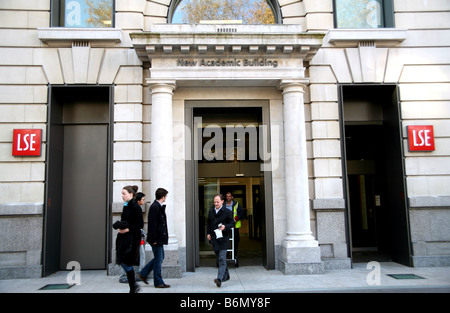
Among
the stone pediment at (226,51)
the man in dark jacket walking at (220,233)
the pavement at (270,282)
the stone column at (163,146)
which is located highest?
the stone pediment at (226,51)

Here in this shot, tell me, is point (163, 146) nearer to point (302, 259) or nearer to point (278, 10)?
point (302, 259)

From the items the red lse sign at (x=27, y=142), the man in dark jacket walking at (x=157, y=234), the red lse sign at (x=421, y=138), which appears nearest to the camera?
the man in dark jacket walking at (x=157, y=234)

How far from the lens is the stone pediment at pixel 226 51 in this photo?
902cm

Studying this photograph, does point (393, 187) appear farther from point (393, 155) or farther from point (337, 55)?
point (337, 55)

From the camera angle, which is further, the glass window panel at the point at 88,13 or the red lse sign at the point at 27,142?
the glass window panel at the point at 88,13

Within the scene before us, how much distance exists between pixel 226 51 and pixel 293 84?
203cm

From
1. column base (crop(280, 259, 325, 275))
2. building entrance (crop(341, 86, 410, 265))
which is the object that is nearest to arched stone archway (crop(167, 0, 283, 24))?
building entrance (crop(341, 86, 410, 265))

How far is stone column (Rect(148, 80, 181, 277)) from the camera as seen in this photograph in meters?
9.03

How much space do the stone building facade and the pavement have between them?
39 centimetres

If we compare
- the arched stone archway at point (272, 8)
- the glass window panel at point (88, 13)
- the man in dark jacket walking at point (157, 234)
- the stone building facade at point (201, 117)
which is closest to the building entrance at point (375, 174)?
the stone building facade at point (201, 117)

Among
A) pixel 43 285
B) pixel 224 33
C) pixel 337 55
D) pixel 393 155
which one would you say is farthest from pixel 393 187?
pixel 43 285

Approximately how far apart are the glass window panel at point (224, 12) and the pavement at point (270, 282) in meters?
7.33

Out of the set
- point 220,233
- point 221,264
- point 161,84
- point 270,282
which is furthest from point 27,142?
point 270,282

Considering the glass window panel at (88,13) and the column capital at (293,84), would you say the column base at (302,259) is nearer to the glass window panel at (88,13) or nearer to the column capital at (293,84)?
the column capital at (293,84)
